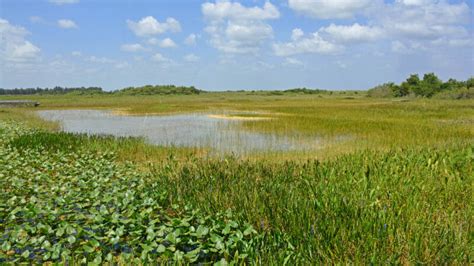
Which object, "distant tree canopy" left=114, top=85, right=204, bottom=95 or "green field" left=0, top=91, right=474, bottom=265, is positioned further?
"distant tree canopy" left=114, top=85, right=204, bottom=95

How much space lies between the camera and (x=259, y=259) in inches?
148

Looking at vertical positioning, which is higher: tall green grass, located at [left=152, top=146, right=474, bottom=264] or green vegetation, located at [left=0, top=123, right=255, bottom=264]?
tall green grass, located at [left=152, top=146, right=474, bottom=264]

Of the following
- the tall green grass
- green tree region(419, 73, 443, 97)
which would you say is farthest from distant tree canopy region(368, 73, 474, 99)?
the tall green grass

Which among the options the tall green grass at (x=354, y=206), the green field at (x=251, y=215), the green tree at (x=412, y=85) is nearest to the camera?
the tall green grass at (x=354, y=206)

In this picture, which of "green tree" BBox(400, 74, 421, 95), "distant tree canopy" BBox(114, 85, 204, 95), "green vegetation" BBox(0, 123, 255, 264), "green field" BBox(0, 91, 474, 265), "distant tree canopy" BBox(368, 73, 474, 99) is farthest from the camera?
"distant tree canopy" BBox(114, 85, 204, 95)

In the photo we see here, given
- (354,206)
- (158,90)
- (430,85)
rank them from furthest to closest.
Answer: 1. (158,90)
2. (430,85)
3. (354,206)

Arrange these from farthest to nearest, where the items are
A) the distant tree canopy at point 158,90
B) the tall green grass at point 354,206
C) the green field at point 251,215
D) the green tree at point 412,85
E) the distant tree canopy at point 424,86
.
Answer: the distant tree canopy at point 158,90
the green tree at point 412,85
the distant tree canopy at point 424,86
the green field at point 251,215
the tall green grass at point 354,206

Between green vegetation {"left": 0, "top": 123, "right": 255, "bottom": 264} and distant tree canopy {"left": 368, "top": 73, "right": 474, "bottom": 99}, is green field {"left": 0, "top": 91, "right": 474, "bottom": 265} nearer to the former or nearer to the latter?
green vegetation {"left": 0, "top": 123, "right": 255, "bottom": 264}

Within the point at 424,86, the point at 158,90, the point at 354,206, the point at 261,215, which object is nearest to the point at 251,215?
the point at 261,215

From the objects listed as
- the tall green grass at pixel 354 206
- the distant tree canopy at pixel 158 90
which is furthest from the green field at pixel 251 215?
the distant tree canopy at pixel 158 90

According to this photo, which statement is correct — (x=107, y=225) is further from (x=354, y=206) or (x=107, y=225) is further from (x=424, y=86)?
(x=424, y=86)

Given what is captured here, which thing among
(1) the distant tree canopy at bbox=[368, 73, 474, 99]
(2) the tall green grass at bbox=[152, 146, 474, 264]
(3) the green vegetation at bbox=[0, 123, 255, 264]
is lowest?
(3) the green vegetation at bbox=[0, 123, 255, 264]

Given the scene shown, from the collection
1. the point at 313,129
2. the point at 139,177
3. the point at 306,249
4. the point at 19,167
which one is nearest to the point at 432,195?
the point at 306,249

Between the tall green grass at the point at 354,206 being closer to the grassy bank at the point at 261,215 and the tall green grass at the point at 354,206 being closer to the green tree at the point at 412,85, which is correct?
the grassy bank at the point at 261,215
